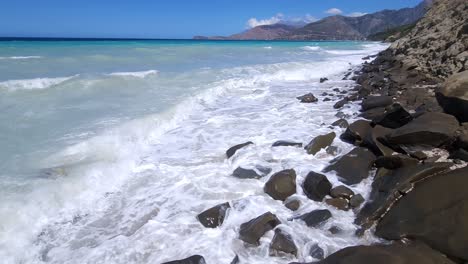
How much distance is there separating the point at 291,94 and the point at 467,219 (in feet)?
33.8

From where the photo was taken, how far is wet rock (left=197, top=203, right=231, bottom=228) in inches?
181

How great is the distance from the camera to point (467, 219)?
138 inches

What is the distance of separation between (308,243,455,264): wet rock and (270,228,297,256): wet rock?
530 millimetres

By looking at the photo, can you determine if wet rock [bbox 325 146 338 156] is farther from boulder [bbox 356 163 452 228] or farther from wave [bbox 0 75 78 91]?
wave [bbox 0 75 78 91]

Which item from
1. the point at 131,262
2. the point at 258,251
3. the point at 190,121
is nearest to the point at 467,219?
the point at 258,251

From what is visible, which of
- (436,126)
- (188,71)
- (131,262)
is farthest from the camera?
(188,71)

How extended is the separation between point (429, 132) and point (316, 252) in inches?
105

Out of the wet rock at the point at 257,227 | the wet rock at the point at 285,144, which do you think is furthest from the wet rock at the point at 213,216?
the wet rock at the point at 285,144

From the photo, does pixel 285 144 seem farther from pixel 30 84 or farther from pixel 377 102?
pixel 30 84

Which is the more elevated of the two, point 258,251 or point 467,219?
point 467,219

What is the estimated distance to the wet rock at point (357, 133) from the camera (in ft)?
21.7

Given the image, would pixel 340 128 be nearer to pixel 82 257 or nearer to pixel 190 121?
pixel 190 121

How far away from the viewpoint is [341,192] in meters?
4.90

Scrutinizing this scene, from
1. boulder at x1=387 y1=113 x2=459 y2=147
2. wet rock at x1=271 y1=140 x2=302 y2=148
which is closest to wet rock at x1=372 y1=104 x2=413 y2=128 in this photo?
boulder at x1=387 y1=113 x2=459 y2=147
